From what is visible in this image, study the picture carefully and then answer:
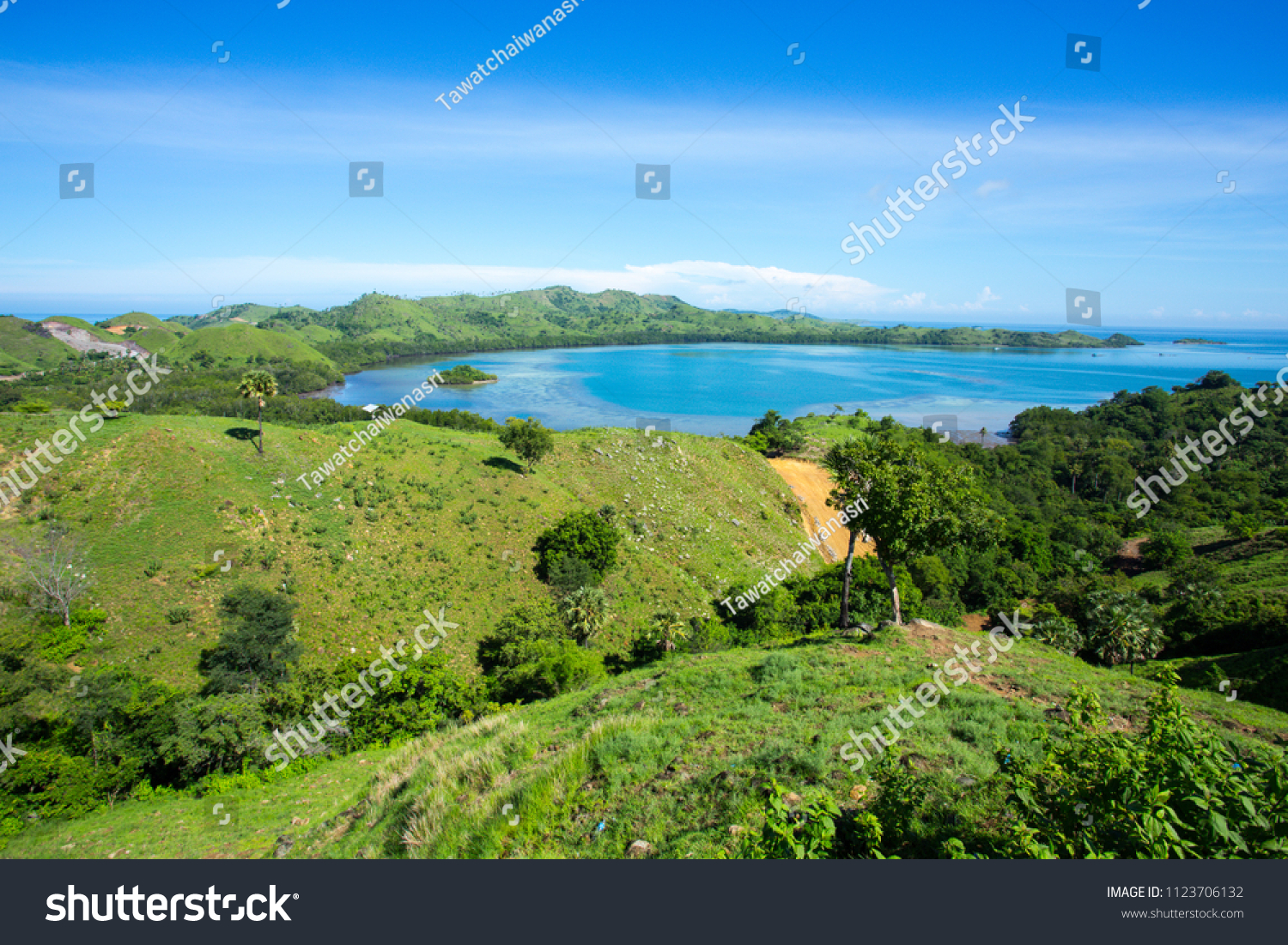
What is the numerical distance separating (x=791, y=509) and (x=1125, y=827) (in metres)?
53.4

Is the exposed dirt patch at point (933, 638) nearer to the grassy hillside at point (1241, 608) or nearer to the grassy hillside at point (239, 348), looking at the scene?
the grassy hillside at point (1241, 608)

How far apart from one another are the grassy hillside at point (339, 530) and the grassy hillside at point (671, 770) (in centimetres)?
1188

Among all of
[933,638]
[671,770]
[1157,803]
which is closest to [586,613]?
[933,638]

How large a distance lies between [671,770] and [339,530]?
30.3 m

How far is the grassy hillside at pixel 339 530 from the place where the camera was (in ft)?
84.4

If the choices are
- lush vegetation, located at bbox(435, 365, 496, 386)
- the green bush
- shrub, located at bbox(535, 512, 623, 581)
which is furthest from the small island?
the green bush

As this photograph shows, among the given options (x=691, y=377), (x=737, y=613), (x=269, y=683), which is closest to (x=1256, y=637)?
(x=737, y=613)

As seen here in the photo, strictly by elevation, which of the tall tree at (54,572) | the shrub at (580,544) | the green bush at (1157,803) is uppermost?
the green bush at (1157,803)

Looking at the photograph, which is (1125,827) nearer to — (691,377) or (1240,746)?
(1240,746)

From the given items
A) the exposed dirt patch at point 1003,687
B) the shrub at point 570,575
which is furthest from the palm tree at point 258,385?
the exposed dirt patch at point 1003,687

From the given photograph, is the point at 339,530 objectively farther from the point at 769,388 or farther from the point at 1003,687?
the point at 769,388

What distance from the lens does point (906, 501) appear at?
54.9ft

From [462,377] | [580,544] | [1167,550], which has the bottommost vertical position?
[1167,550]

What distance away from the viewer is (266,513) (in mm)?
31453
